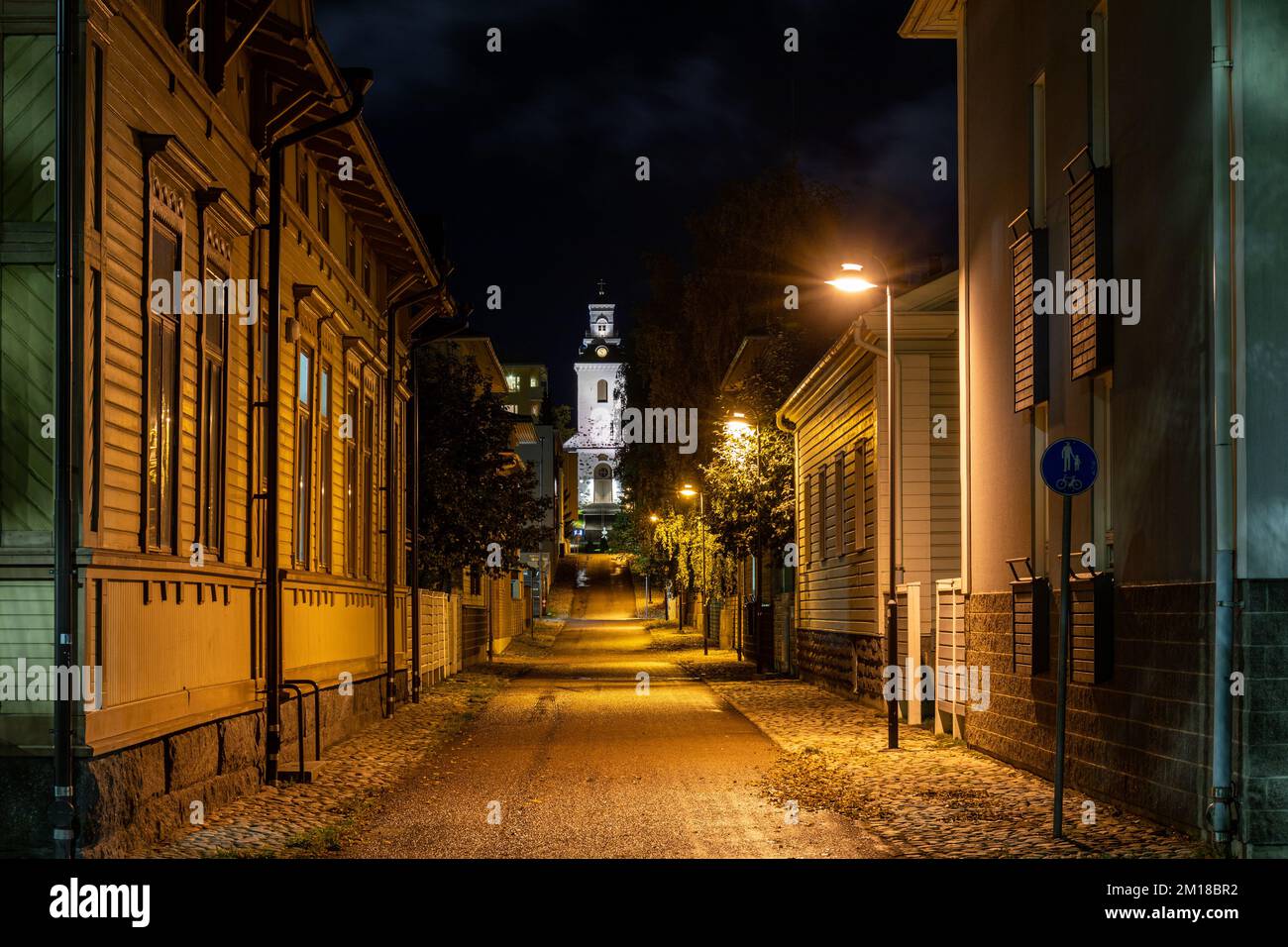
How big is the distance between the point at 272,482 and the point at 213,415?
4.23 ft

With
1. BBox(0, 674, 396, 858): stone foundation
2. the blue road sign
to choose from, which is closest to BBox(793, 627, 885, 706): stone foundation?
BBox(0, 674, 396, 858): stone foundation

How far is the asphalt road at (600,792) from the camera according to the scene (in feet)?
34.8

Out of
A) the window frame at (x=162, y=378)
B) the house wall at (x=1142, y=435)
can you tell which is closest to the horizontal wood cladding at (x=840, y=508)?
the house wall at (x=1142, y=435)

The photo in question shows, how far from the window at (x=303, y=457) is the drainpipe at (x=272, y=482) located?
2.31 m

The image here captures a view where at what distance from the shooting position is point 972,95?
57.1 feet

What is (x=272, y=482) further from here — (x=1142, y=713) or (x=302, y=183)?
(x=1142, y=713)

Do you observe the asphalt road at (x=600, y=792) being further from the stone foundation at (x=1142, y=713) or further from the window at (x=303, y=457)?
the window at (x=303, y=457)

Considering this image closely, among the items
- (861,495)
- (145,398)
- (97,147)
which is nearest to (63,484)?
(145,398)

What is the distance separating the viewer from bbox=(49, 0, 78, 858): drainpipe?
9125 millimetres

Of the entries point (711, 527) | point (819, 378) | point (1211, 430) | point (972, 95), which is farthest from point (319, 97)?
point (711, 527)

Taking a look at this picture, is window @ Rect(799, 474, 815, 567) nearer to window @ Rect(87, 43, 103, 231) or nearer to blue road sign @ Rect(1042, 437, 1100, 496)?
blue road sign @ Rect(1042, 437, 1100, 496)

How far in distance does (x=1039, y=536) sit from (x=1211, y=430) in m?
4.57

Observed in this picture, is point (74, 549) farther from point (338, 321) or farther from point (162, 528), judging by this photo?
point (338, 321)

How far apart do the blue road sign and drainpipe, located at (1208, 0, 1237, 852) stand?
823 mm
